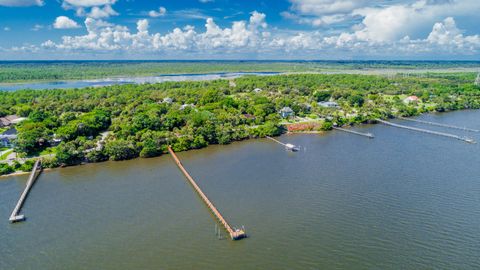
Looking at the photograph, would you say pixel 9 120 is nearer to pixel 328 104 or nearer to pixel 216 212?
pixel 216 212

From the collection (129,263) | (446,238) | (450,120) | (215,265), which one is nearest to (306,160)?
(446,238)

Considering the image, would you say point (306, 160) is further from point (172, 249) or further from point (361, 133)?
point (172, 249)

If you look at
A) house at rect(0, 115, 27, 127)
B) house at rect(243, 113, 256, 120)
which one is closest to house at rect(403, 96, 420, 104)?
house at rect(243, 113, 256, 120)

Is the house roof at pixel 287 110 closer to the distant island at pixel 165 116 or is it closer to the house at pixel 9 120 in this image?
the distant island at pixel 165 116

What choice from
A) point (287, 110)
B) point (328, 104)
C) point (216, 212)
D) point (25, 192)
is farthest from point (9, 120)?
point (328, 104)

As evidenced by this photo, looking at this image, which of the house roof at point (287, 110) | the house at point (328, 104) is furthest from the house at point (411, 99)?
the house roof at point (287, 110)

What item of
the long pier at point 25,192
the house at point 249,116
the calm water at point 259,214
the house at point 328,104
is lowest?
the calm water at point 259,214

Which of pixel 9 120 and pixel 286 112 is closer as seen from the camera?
pixel 9 120
